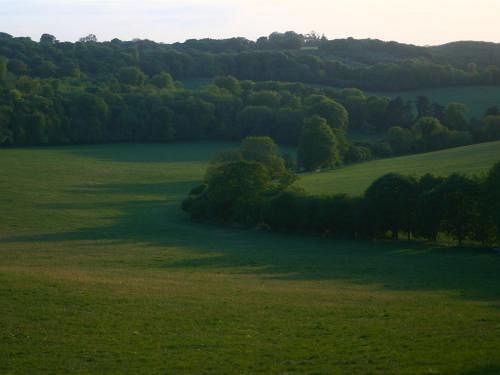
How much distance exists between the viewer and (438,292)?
30938 mm

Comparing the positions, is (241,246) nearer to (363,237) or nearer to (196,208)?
(363,237)

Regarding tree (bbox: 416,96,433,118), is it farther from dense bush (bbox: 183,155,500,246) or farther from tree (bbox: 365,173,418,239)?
tree (bbox: 365,173,418,239)

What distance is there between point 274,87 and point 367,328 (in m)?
129

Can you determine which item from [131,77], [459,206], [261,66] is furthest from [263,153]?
[261,66]

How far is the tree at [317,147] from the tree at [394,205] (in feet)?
132

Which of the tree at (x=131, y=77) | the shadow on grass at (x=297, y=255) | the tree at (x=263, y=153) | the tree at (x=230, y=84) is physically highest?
the tree at (x=131, y=77)

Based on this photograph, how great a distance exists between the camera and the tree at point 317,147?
311 feet

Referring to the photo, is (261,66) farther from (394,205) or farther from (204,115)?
(394,205)

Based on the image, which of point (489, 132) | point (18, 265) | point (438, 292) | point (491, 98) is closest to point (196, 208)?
point (18, 265)

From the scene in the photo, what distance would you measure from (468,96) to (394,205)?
91367 millimetres

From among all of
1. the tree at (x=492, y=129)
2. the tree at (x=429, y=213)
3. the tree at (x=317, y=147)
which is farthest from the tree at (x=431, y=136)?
the tree at (x=429, y=213)

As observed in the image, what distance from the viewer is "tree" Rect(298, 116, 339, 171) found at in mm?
94875

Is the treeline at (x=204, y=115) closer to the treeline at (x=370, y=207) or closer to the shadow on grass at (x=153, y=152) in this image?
the shadow on grass at (x=153, y=152)

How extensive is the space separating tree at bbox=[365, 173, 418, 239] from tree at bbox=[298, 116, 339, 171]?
4017 centimetres
